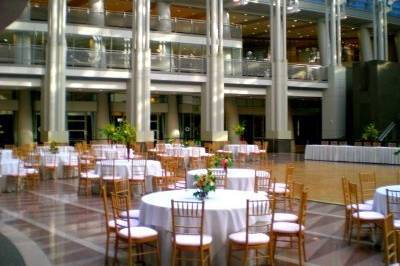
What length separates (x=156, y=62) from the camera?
27.9 m

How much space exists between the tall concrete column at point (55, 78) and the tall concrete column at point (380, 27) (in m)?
21.4

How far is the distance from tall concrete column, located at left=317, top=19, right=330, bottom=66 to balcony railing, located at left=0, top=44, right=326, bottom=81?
1643 mm

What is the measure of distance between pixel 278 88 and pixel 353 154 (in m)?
9.05

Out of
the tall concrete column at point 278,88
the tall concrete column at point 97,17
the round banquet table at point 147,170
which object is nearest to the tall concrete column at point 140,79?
the tall concrete column at point 97,17

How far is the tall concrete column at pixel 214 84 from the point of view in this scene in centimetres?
2856

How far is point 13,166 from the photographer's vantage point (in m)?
13.6

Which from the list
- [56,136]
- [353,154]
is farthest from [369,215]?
[56,136]

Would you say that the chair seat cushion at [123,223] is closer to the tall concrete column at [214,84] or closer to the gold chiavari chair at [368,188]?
the gold chiavari chair at [368,188]

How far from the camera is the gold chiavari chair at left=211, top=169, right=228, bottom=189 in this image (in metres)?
10.1

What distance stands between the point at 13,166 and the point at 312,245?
9.02 m

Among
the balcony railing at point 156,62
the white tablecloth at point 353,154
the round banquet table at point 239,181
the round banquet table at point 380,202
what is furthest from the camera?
the balcony railing at point 156,62

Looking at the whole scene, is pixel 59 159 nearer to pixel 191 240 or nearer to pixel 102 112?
pixel 191 240

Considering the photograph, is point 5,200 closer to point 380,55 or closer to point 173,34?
point 173,34

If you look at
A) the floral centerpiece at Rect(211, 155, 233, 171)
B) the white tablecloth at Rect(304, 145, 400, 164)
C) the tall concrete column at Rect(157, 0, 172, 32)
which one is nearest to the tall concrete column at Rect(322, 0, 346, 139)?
the white tablecloth at Rect(304, 145, 400, 164)
